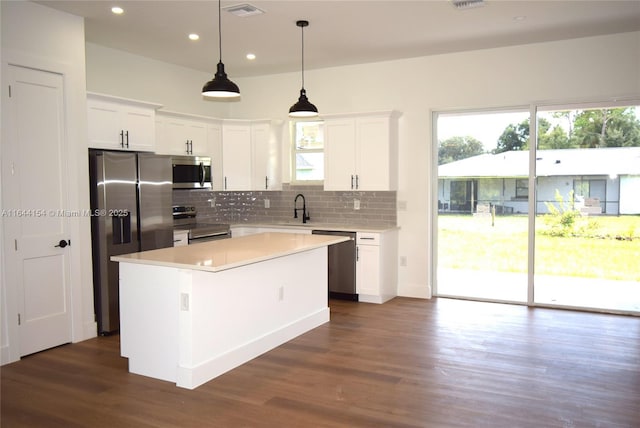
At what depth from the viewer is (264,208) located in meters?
8.05

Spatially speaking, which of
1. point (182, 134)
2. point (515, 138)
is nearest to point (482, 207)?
point (515, 138)

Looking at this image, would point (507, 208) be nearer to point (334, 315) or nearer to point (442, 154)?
point (442, 154)

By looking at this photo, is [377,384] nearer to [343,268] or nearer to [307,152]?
[343,268]

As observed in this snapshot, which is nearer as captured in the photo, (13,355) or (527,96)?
(13,355)

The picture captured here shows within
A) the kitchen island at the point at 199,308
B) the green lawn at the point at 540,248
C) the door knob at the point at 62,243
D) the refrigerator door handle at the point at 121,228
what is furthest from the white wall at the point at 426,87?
the kitchen island at the point at 199,308

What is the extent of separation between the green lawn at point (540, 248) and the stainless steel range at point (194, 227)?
9.64 ft

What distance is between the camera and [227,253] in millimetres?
4258

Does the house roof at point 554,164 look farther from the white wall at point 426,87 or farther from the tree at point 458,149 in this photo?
the white wall at point 426,87

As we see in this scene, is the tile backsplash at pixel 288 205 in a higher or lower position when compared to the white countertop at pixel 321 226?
higher

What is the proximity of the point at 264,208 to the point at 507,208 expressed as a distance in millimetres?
3625

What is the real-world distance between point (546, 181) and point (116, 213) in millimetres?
4948

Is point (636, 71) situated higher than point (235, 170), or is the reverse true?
point (636, 71)

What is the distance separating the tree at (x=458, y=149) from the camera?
6605 mm

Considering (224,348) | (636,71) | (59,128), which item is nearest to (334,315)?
(224,348)
